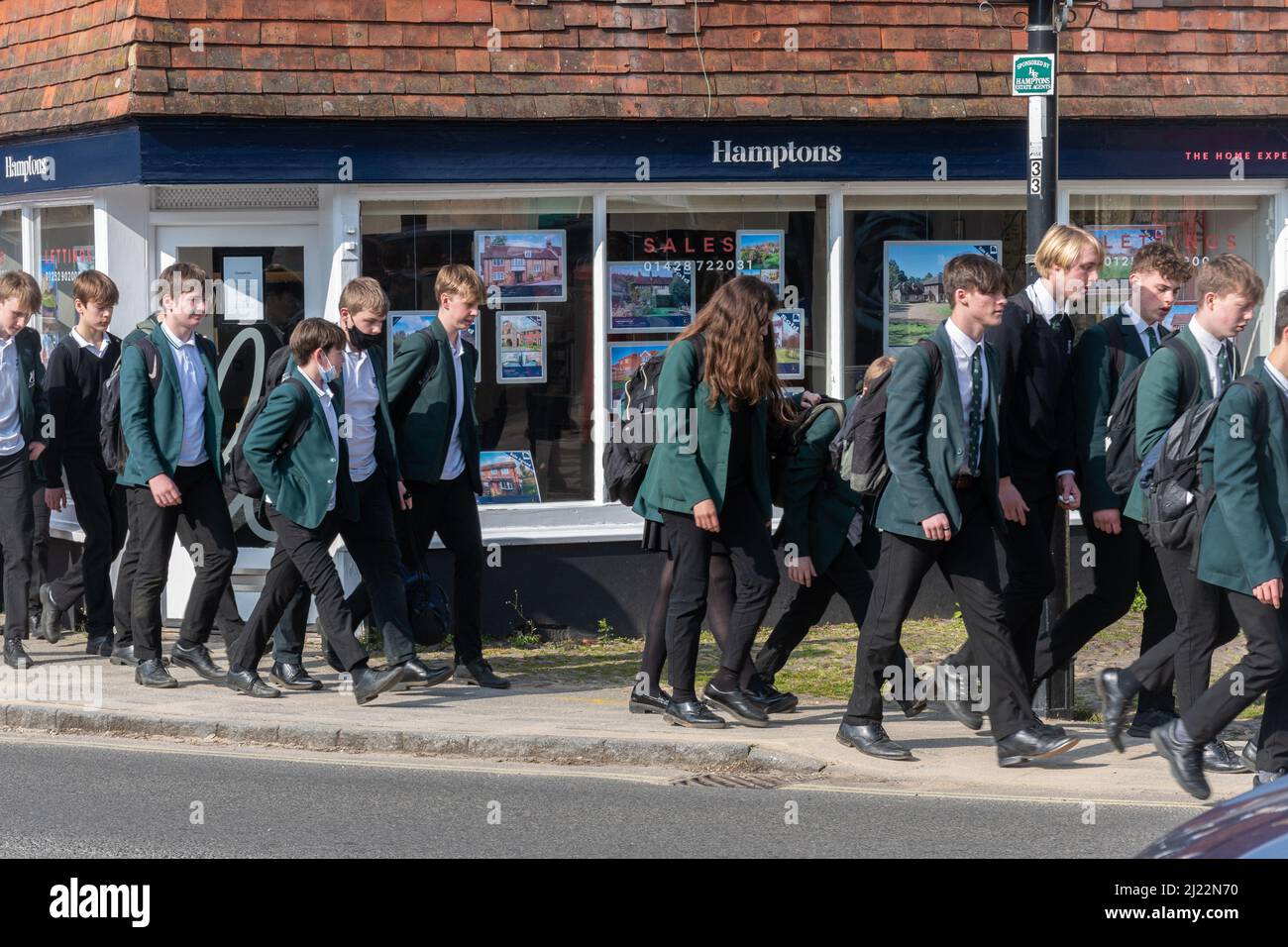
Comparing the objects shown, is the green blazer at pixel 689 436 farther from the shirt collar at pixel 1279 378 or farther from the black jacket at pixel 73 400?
the black jacket at pixel 73 400

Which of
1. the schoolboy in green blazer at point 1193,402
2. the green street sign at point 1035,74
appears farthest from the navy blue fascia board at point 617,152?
the schoolboy in green blazer at point 1193,402

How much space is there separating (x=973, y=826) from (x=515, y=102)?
5.99 meters

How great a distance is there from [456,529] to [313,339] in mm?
1366

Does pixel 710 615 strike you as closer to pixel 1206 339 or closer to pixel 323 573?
pixel 323 573

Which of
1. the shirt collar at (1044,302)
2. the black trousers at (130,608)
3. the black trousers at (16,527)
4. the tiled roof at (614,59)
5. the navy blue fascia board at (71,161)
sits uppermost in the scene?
the tiled roof at (614,59)

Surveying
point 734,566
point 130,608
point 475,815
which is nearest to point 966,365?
point 734,566

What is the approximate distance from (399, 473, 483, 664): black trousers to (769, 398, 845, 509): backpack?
5.64 feet

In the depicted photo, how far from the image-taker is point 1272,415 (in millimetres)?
6801

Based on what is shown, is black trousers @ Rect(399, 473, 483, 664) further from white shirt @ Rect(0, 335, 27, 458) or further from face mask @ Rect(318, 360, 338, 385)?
white shirt @ Rect(0, 335, 27, 458)

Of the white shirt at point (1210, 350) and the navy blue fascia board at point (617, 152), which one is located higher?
the navy blue fascia board at point (617, 152)

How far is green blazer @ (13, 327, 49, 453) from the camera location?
983 cm

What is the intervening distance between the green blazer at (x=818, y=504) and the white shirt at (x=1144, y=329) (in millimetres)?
1356

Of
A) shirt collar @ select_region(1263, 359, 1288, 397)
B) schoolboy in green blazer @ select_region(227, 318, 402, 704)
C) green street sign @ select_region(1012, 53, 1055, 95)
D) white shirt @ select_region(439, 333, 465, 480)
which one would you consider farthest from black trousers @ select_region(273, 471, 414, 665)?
shirt collar @ select_region(1263, 359, 1288, 397)

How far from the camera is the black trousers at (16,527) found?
9.68 metres
